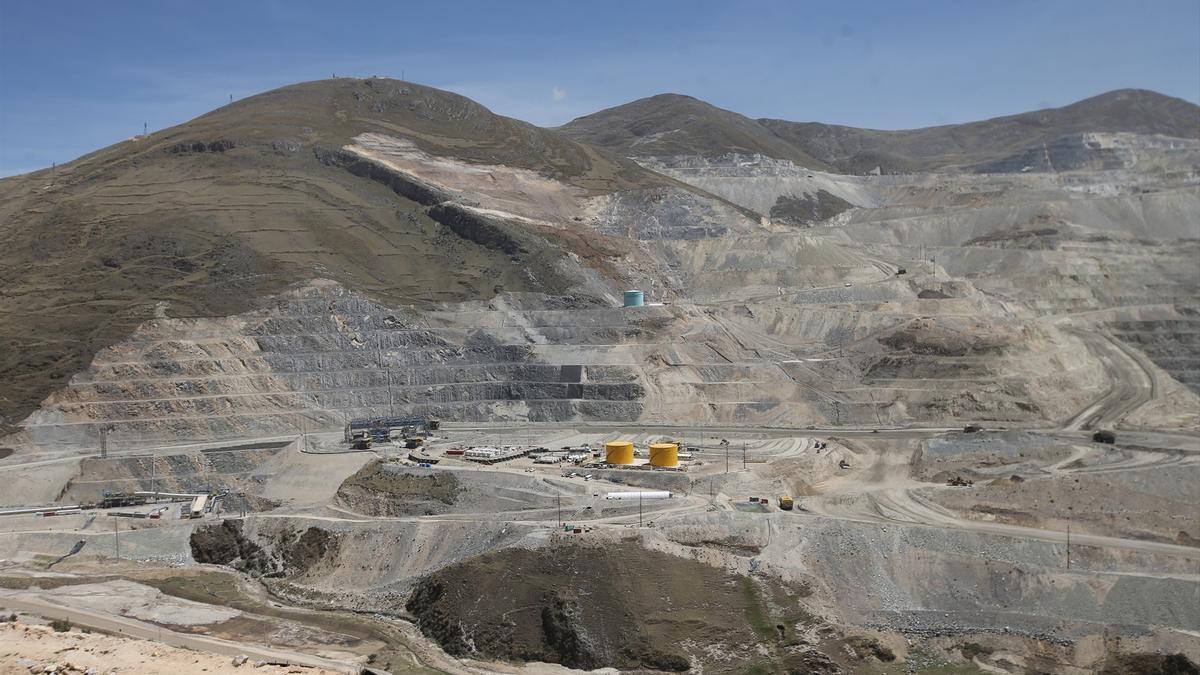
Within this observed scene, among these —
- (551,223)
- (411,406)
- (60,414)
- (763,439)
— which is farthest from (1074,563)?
(551,223)

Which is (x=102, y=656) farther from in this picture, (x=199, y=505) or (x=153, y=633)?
(x=199, y=505)

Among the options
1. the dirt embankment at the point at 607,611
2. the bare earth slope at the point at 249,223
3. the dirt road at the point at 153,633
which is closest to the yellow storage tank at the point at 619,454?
the dirt embankment at the point at 607,611

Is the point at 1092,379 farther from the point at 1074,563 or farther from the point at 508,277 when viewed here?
the point at 508,277

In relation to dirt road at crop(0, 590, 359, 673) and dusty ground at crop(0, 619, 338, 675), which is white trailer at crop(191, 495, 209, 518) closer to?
dirt road at crop(0, 590, 359, 673)

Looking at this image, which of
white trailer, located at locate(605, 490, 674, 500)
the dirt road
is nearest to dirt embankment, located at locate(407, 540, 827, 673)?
the dirt road

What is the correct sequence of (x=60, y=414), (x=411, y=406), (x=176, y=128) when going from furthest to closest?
(x=176, y=128) < (x=411, y=406) < (x=60, y=414)

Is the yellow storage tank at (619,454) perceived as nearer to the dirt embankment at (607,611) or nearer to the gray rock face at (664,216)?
the dirt embankment at (607,611)
